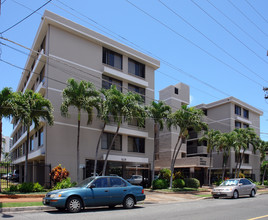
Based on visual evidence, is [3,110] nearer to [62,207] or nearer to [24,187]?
[24,187]

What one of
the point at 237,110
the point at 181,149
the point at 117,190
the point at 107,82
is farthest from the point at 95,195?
the point at 237,110

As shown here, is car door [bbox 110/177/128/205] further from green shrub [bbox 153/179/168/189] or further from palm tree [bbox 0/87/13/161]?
green shrub [bbox 153/179/168/189]

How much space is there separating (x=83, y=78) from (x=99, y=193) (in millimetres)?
15089

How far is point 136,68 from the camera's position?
32.3 m

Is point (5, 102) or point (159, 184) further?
point (159, 184)

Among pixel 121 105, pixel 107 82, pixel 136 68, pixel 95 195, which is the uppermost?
pixel 136 68

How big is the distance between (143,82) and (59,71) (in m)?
9.55

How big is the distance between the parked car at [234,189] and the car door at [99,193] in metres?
11.2

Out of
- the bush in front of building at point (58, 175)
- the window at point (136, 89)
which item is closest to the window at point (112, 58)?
the window at point (136, 89)

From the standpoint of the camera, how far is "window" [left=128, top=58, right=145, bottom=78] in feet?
104

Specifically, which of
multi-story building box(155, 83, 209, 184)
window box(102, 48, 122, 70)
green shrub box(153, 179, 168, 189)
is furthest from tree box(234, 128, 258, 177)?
window box(102, 48, 122, 70)

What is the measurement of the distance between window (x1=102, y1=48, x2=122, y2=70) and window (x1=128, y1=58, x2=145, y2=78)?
143cm

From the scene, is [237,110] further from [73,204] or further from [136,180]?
[73,204]

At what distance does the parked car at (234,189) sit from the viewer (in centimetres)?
2159
